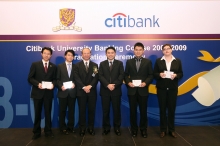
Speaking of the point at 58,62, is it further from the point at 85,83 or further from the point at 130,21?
the point at 130,21

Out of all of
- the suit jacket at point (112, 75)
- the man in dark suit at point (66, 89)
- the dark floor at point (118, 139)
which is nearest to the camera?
the dark floor at point (118, 139)

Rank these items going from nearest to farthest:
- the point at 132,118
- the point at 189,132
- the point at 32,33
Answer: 1. the point at 132,118
2. the point at 189,132
3. the point at 32,33

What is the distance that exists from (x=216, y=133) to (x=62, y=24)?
168 inches

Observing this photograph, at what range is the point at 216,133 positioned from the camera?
4.12 m

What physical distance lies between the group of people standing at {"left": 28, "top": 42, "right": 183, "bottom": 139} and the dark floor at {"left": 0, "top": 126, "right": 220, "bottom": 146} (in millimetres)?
150

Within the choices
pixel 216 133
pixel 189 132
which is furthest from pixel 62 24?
pixel 216 133

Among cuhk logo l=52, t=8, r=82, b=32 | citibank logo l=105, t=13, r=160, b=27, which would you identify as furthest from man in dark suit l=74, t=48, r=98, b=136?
citibank logo l=105, t=13, r=160, b=27

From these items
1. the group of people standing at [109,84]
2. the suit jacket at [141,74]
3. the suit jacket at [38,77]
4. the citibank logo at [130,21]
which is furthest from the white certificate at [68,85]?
the citibank logo at [130,21]

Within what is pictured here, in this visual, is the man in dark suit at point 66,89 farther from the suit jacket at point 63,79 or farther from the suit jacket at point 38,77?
the suit jacket at point 38,77

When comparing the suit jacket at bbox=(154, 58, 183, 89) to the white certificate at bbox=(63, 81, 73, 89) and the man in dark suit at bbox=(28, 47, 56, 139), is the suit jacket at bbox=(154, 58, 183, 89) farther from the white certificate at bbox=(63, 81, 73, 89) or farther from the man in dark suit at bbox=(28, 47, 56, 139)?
the man in dark suit at bbox=(28, 47, 56, 139)

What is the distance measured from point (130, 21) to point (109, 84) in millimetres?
1722

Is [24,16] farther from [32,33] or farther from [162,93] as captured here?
[162,93]

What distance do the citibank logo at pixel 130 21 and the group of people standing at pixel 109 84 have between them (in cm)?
90

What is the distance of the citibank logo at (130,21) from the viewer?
4.55 m
